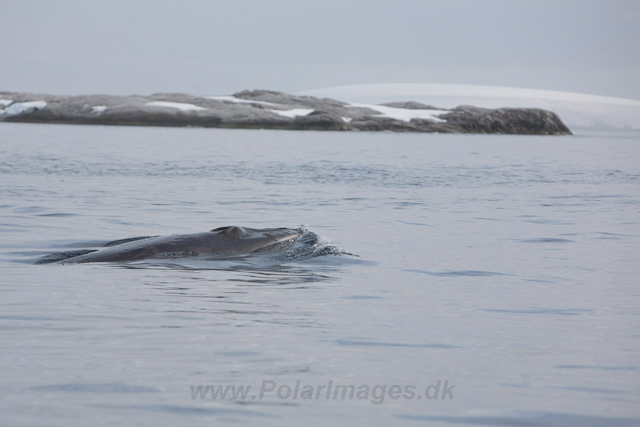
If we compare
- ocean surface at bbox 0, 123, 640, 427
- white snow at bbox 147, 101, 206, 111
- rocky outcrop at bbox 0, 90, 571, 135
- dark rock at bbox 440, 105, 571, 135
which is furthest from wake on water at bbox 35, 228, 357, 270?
dark rock at bbox 440, 105, 571, 135

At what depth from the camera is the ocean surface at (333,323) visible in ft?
16.5

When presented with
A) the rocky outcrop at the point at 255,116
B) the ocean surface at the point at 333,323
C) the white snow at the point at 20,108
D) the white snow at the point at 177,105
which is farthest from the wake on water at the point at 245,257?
the white snow at the point at 20,108

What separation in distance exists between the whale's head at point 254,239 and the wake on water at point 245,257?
0.27ft

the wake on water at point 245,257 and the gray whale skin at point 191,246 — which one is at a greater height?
the gray whale skin at point 191,246

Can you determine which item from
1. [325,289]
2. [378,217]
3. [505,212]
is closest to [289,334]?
[325,289]

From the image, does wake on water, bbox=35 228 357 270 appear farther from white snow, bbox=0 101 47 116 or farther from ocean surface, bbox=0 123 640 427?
white snow, bbox=0 101 47 116

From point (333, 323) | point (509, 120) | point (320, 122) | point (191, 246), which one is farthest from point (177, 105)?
point (333, 323)

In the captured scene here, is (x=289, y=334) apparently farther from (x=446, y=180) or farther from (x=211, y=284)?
(x=446, y=180)

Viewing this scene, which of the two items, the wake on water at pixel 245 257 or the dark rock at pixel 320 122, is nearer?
the wake on water at pixel 245 257

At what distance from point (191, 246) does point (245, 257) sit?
69 cm

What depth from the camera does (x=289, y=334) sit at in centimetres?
680

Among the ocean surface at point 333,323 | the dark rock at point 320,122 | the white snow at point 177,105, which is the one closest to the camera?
the ocean surface at point 333,323

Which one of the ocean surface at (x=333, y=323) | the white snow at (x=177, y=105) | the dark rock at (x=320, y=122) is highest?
the white snow at (x=177, y=105)

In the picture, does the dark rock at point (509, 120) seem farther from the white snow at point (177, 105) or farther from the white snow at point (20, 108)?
the white snow at point (20, 108)
